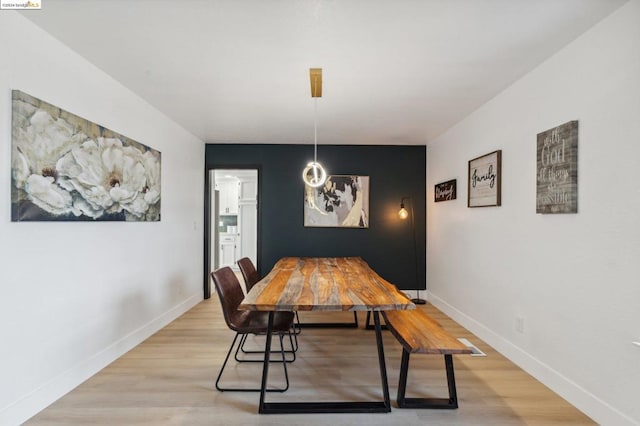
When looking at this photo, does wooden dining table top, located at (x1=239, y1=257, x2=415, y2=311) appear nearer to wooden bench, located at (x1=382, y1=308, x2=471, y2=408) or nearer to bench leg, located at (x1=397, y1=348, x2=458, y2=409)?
wooden bench, located at (x1=382, y1=308, x2=471, y2=408)

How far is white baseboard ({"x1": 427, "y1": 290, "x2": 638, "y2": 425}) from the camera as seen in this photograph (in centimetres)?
180

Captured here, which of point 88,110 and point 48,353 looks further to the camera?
point 88,110

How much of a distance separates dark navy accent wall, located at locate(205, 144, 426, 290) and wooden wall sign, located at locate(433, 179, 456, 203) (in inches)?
19.3

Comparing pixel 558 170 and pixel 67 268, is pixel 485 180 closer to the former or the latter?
pixel 558 170

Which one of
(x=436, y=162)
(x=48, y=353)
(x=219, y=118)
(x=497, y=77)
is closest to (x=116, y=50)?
(x=219, y=118)

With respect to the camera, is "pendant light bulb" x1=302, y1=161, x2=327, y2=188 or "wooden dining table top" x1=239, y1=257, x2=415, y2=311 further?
"pendant light bulb" x1=302, y1=161, x2=327, y2=188

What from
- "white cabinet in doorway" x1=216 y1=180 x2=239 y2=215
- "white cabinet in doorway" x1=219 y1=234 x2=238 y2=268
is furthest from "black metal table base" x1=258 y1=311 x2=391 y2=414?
"white cabinet in doorway" x1=216 y1=180 x2=239 y2=215

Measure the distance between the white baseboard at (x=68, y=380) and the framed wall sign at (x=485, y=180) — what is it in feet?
12.1

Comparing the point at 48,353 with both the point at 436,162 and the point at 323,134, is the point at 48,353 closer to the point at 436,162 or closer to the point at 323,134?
the point at 323,134

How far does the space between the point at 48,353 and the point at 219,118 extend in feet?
8.67

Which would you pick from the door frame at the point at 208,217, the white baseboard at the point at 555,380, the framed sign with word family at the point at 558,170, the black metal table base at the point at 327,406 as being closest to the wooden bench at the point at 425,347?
the black metal table base at the point at 327,406

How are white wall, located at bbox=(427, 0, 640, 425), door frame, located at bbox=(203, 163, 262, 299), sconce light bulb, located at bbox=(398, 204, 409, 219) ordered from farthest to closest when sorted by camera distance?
door frame, located at bbox=(203, 163, 262, 299) < sconce light bulb, located at bbox=(398, 204, 409, 219) < white wall, located at bbox=(427, 0, 640, 425)

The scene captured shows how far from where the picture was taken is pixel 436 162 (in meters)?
4.48

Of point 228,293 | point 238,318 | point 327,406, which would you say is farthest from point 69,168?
point 327,406
